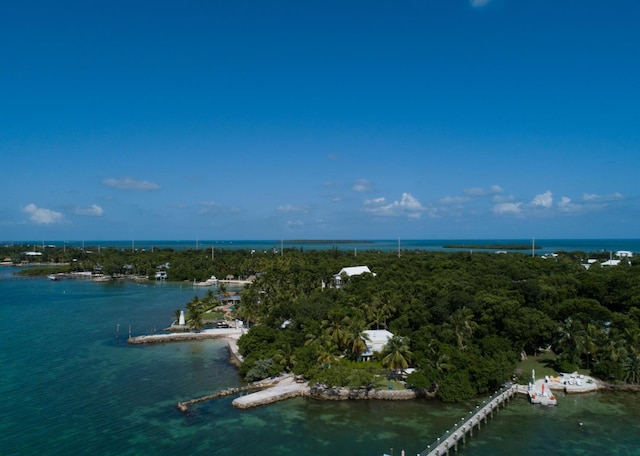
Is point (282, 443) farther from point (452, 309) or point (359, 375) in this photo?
point (452, 309)

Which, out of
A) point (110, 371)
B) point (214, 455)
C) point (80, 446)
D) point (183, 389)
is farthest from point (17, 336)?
point (214, 455)

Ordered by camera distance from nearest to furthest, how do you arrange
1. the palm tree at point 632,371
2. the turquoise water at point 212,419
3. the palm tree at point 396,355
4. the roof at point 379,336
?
the turquoise water at point 212,419 < the palm tree at point 396,355 < the palm tree at point 632,371 < the roof at point 379,336

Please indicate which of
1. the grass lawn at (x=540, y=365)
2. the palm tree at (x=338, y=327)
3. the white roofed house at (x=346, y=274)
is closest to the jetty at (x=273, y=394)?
the palm tree at (x=338, y=327)

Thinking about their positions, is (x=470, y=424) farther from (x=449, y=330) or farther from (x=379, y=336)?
(x=379, y=336)

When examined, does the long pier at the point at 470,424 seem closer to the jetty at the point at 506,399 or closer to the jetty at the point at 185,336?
the jetty at the point at 506,399

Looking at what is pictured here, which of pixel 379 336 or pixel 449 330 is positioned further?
pixel 379 336

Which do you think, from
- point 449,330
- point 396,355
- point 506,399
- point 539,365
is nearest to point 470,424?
point 506,399

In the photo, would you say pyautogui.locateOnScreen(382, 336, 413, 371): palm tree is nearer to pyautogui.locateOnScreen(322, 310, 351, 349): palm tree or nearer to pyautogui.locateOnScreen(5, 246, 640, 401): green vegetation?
pyautogui.locateOnScreen(5, 246, 640, 401): green vegetation
